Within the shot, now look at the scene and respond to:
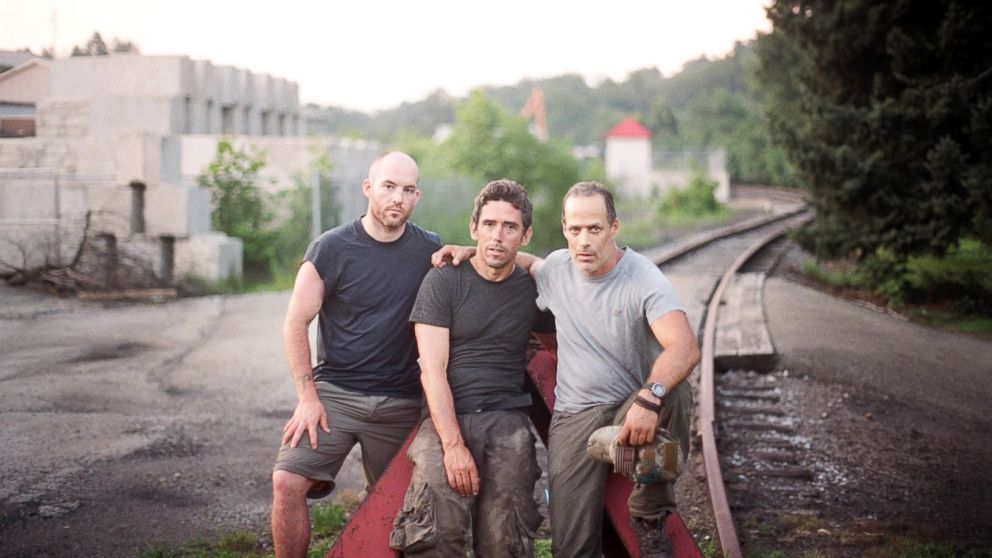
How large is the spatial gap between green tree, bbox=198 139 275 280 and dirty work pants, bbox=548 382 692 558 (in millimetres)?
11876

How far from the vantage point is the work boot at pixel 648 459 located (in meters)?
3.56

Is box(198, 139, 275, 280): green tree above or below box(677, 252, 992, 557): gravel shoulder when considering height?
above

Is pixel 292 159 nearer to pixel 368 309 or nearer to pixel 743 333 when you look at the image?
pixel 743 333

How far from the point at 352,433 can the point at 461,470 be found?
0.68 m

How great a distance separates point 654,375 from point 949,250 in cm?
1098

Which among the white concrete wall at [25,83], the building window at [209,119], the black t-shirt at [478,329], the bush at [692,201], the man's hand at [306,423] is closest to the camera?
the black t-shirt at [478,329]

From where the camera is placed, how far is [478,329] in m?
3.91

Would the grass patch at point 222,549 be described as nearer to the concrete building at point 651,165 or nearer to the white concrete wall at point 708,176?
the white concrete wall at point 708,176

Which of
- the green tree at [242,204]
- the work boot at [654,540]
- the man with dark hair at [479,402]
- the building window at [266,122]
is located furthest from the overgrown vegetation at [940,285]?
the building window at [266,122]

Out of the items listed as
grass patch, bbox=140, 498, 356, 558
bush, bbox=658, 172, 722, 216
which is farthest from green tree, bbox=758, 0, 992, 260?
bush, bbox=658, 172, 722, 216

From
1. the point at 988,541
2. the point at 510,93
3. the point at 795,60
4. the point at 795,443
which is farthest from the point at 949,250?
the point at 510,93

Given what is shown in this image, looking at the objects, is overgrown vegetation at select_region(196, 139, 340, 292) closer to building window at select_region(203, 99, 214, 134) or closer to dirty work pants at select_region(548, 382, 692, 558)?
building window at select_region(203, 99, 214, 134)

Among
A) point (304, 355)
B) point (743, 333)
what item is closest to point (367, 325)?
point (304, 355)

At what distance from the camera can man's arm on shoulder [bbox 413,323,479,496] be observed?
12.2 feet
